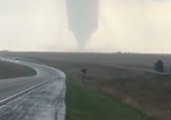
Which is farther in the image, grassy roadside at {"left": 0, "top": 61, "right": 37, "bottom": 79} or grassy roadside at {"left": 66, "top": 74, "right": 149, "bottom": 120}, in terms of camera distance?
grassy roadside at {"left": 0, "top": 61, "right": 37, "bottom": 79}

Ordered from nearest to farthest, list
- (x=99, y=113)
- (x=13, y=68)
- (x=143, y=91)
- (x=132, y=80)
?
(x=99, y=113) → (x=143, y=91) → (x=132, y=80) → (x=13, y=68)

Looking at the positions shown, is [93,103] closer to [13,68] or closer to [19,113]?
[19,113]

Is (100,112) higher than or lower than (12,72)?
higher

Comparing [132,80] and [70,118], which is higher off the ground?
[70,118]

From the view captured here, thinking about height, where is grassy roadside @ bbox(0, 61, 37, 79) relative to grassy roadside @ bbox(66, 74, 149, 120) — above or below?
below

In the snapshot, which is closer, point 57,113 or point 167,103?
point 57,113

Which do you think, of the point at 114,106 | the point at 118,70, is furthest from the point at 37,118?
the point at 118,70

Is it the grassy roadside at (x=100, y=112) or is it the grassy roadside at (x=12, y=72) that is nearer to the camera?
the grassy roadside at (x=100, y=112)

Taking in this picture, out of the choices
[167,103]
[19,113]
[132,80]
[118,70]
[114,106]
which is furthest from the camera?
[118,70]

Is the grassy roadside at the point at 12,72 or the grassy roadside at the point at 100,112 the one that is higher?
the grassy roadside at the point at 100,112

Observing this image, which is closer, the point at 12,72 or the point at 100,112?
the point at 100,112
